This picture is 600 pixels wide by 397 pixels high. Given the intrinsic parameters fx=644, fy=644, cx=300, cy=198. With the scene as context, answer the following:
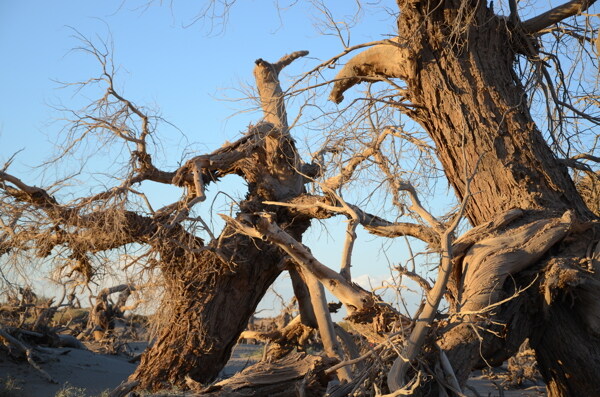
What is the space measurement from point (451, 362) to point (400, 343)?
1.43ft

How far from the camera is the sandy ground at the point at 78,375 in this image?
9.28 meters

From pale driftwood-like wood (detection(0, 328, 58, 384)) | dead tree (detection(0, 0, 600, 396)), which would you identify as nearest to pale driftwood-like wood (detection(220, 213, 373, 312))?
dead tree (detection(0, 0, 600, 396))

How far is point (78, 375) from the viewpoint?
10203 millimetres

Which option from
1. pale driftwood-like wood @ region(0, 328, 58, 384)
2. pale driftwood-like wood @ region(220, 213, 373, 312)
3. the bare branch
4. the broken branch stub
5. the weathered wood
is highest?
the bare branch

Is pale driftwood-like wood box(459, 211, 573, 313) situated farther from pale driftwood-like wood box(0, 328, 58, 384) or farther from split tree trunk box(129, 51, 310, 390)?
pale driftwood-like wood box(0, 328, 58, 384)

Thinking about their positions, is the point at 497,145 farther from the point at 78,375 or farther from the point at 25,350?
the point at 25,350

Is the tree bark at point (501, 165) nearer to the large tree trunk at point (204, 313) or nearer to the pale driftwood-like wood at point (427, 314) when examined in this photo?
the pale driftwood-like wood at point (427, 314)

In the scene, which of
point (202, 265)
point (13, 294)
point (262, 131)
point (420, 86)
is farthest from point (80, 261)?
point (420, 86)

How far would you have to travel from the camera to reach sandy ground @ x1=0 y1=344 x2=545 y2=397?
928 centimetres

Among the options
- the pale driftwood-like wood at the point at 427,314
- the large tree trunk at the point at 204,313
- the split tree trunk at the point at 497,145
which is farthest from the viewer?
the large tree trunk at the point at 204,313

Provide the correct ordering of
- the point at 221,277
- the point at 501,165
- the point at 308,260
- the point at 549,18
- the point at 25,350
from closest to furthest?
the point at 308,260 → the point at 501,165 → the point at 549,18 → the point at 221,277 → the point at 25,350

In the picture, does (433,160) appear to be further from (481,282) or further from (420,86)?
(481,282)

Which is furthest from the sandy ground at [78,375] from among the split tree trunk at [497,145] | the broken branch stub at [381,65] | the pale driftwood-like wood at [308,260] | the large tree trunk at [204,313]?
the broken branch stub at [381,65]

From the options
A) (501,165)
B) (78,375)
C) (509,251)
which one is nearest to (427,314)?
(509,251)
